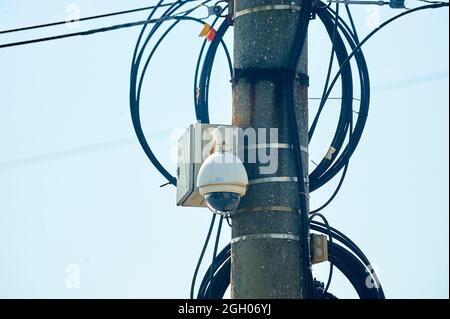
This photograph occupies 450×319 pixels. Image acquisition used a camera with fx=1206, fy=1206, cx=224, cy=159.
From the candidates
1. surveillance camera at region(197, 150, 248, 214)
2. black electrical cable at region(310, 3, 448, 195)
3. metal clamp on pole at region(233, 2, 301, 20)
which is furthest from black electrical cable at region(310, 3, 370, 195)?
surveillance camera at region(197, 150, 248, 214)

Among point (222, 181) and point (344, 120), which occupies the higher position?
point (344, 120)

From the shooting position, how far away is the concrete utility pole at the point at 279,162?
8344 mm

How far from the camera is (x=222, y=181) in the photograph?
8.34 meters

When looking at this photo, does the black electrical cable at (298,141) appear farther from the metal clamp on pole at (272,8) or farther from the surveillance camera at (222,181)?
the surveillance camera at (222,181)

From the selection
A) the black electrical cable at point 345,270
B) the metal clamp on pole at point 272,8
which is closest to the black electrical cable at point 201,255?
the black electrical cable at point 345,270

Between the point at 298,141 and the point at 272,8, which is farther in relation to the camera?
the point at 272,8

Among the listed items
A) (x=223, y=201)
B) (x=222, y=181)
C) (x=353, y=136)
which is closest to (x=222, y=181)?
(x=222, y=181)

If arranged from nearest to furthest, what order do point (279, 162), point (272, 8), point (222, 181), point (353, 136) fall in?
point (222, 181) → point (279, 162) → point (272, 8) → point (353, 136)

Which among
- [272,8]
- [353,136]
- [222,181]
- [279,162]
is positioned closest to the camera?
[222,181]

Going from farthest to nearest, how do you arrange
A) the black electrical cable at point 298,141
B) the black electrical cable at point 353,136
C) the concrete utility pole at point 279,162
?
the black electrical cable at point 353,136 → the black electrical cable at point 298,141 → the concrete utility pole at point 279,162

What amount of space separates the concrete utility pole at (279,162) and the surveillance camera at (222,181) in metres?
0.19

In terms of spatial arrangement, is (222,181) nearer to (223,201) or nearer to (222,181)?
(222,181)

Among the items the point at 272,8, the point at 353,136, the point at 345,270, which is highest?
the point at 272,8
